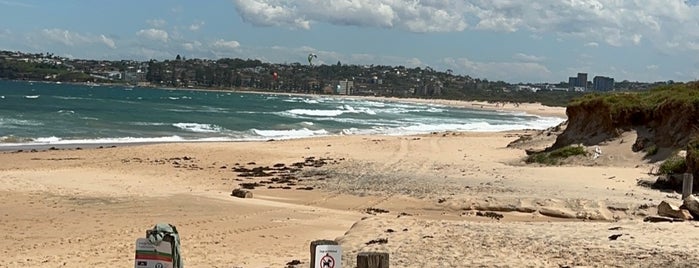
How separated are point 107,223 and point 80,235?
3.44 feet

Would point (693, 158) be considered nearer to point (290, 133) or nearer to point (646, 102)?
point (646, 102)

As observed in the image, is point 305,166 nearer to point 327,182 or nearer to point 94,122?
point 327,182

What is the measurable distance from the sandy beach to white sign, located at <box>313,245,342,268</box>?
3150mm

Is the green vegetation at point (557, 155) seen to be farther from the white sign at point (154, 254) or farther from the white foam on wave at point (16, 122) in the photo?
the white foam on wave at point (16, 122)

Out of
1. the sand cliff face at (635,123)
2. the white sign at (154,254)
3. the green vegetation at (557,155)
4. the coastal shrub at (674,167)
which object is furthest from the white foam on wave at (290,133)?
the white sign at (154,254)

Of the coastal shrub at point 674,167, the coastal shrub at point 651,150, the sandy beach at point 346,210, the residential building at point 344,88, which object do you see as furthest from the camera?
the residential building at point 344,88

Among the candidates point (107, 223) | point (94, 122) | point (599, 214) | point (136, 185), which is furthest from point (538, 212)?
point (94, 122)

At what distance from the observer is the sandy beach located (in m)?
9.36

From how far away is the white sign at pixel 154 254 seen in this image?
542 centimetres

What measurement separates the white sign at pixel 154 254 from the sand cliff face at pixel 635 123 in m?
16.2

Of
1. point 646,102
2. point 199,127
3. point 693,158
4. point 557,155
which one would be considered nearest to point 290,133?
point 199,127

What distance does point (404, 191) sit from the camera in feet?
53.3

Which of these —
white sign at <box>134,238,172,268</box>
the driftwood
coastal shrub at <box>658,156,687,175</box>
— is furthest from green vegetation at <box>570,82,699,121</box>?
white sign at <box>134,238,172,268</box>

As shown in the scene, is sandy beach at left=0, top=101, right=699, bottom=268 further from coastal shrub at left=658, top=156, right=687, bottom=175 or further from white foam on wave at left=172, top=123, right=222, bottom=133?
white foam on wave at left=172, top=123, right=222, bottom=133
